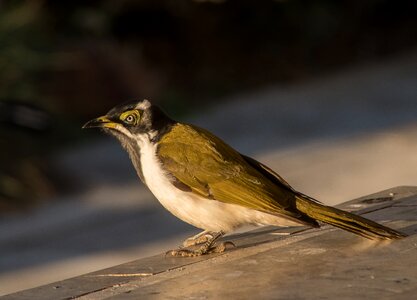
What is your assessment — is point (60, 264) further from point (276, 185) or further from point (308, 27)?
point (308, 27)

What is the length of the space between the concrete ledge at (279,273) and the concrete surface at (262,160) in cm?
533

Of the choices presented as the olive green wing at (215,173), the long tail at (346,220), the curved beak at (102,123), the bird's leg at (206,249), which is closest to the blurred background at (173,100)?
the curved beak at (102,123)

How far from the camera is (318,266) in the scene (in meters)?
5.40

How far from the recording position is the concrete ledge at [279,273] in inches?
197

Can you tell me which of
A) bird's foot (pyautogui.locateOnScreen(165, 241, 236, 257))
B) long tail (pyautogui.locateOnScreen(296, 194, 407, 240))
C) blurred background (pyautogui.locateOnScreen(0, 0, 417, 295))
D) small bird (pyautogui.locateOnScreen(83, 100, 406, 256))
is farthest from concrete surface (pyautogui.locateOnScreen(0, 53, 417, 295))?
long tail (pyautogui.locateOnScreen(296, 194, 407, 240))

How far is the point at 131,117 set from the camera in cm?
686

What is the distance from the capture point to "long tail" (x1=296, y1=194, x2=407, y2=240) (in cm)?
591

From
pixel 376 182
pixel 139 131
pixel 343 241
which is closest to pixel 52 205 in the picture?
pixel 376 182

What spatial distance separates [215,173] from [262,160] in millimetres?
8582

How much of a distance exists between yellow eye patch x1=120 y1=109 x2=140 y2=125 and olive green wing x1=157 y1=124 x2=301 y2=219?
19 centimetres

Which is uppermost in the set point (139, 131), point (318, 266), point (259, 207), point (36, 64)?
point (36, 64)

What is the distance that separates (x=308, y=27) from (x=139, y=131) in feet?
45.1

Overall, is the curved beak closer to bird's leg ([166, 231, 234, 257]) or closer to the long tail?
bird's leg ([166, 231, 234, 257])

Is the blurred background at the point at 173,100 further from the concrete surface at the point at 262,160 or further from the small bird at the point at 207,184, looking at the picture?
the small bird at the point at 207,184
